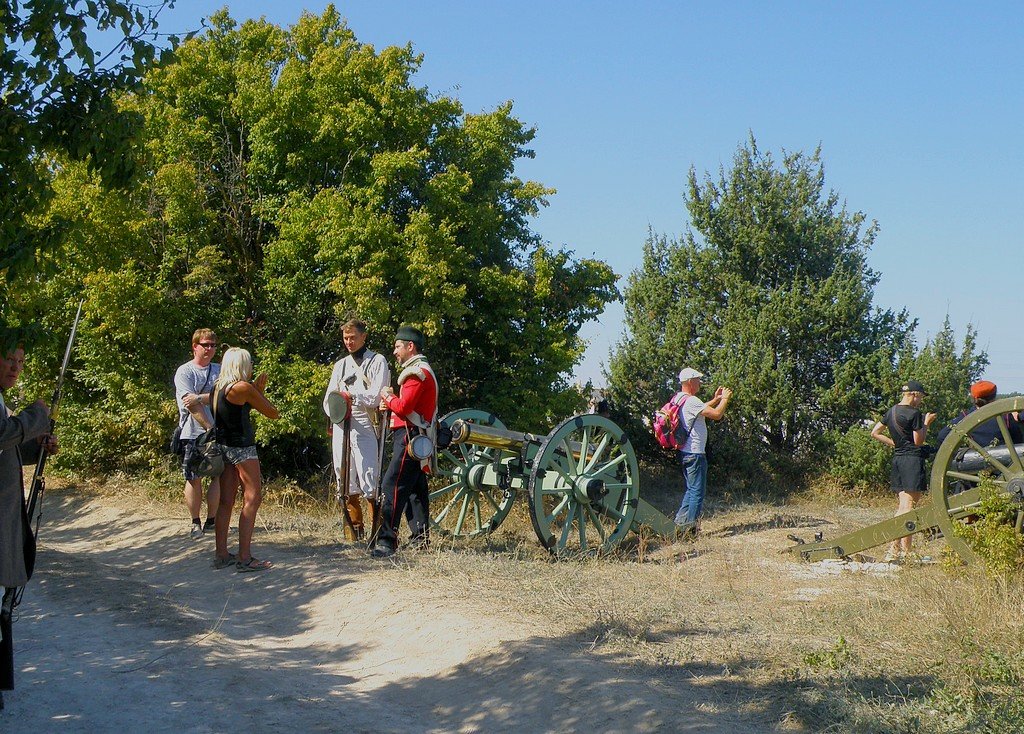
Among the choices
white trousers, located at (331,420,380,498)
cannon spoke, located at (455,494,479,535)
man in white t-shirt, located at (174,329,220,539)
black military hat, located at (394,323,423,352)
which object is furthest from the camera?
cannon spoke, located at (455,494,479,535)

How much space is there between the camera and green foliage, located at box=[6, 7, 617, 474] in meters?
11.0

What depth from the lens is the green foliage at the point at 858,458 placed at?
42.7ft

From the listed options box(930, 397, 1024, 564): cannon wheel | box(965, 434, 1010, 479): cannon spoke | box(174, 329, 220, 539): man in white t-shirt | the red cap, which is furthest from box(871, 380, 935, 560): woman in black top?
box(174, 329, 220, 539): man in white t-shirt

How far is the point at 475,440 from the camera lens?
335 inches

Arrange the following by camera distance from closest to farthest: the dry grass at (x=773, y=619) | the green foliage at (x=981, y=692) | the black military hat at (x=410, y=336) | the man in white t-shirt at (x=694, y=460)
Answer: the green foliage at (x=981, y=692)
the dry grass at (x=773, y=619)
the black military hat at (x=410, y=336)
the man in white t-shirt at (x=694, y=460)

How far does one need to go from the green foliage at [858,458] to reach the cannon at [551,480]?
4199 millimetres

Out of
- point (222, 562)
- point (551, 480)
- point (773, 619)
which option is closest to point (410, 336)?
point (551, 480)

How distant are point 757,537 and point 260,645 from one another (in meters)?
5.76

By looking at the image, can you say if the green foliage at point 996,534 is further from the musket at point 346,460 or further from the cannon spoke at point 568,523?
the musket at point 346,460

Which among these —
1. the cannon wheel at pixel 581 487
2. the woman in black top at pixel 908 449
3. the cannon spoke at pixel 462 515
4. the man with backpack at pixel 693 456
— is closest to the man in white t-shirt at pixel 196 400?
the cannon spoke at pixel 462 515

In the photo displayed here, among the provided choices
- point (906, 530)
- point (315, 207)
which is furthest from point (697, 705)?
point (315, 207)

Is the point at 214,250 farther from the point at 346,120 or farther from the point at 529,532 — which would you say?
the point at 529,532

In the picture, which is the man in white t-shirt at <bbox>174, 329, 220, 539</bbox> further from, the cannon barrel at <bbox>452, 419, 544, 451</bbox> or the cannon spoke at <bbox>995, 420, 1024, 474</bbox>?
the cannon spoke at <bbox>995, 420, 1024, 474</bbox>

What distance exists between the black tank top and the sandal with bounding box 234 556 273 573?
34.7 inches
